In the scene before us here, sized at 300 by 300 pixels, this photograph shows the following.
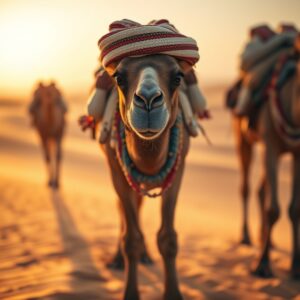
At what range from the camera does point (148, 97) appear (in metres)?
2.70

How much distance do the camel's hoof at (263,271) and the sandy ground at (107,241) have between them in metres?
0.09

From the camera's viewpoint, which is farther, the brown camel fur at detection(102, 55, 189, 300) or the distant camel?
the distant camel

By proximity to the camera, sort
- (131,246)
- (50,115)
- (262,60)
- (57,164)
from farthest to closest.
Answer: (57,164) → (50,115) → (262,60) → (131,246)

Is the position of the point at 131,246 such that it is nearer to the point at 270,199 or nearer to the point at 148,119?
the point at 148,119

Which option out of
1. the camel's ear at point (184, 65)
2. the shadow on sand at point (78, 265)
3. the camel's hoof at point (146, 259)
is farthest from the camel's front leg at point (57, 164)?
the camel's ear at point (184, 65)

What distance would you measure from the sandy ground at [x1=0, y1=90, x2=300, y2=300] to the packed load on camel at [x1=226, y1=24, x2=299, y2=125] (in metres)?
1.86

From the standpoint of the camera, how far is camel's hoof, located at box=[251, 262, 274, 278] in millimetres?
5062

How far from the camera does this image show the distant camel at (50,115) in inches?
420

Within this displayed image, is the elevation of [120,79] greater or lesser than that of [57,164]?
greater

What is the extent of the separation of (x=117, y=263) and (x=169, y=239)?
1.59 metres

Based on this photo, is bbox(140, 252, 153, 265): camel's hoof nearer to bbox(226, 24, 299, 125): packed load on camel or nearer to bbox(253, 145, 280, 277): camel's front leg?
bbox(253, 145, 280, 277): camel's front leg

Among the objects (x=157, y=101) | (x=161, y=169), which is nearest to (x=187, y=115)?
(x=161, y=169)

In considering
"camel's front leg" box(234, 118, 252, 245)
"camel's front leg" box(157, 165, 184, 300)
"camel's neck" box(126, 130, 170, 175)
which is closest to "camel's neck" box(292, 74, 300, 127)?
"camel's front leg" box(234, 118, 252, 245)

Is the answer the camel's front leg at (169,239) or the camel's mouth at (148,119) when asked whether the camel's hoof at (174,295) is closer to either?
the camel's front leg at (169,239)
